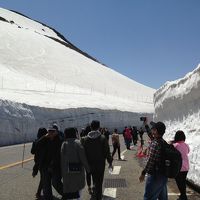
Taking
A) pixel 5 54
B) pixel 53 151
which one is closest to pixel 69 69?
pixel 5 54

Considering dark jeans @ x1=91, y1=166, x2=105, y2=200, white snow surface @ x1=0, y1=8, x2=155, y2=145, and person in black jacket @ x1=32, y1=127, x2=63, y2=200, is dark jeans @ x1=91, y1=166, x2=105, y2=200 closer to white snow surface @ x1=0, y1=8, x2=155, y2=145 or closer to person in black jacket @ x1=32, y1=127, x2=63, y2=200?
person in black jacket @ x1=32, y1=127, x2=63, y2=200

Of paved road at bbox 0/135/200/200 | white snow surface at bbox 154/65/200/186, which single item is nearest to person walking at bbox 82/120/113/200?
paved road at bbox 0/135/200/200

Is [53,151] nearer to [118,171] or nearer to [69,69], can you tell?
[118,171]

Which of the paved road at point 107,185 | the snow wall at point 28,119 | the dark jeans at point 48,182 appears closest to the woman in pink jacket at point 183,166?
the paved road at point 107,185

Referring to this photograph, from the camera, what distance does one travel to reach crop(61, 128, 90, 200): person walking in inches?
289

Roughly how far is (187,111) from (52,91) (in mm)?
52685

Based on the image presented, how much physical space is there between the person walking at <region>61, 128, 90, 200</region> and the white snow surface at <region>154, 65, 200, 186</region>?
360 centimetres

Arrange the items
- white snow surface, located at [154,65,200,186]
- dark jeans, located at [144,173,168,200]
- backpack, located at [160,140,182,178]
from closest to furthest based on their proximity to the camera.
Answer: backpack, located at [160,140,182,178] < dark jeans, located at [144,173,168,200] < white snow surface, located at [154,65,200,186]

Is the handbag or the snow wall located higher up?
the snow wall

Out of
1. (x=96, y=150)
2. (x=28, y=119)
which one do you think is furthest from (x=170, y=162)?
(x=28, y=119)

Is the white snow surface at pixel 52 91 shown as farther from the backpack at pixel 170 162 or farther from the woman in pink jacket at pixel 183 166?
the backpack at pixel 170 162

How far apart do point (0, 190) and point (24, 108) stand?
27.7 meters

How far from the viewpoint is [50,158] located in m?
8.80

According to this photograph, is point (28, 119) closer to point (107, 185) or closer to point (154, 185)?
point (107, 185)
